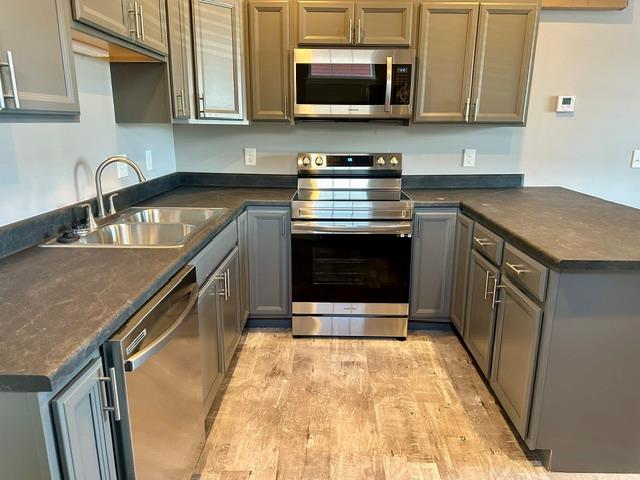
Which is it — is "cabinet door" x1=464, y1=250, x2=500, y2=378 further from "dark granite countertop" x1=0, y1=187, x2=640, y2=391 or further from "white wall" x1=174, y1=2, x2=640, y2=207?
"white wall" x1=174, y1=2, x2=640, y2=207

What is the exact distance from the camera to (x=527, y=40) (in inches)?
104

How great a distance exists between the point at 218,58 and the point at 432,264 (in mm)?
1795

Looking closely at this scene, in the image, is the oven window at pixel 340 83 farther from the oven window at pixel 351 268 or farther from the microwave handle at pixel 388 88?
the oven window at pixel 351 268

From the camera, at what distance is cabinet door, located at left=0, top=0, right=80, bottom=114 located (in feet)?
3.59

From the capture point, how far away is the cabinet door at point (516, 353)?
174cm

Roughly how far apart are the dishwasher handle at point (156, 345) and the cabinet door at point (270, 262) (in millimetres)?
1207

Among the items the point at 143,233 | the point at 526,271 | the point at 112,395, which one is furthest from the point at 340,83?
the point at 112,395

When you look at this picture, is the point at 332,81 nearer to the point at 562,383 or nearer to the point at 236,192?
the point at 236,192

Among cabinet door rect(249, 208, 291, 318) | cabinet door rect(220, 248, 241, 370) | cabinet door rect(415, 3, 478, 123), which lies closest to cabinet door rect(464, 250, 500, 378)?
cabinet door rect(415, 3, 478, 123)

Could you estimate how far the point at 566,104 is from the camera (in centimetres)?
303

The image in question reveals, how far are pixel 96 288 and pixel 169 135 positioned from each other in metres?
2.10

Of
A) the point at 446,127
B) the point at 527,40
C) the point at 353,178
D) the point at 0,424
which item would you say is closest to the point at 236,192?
the point at 353,178

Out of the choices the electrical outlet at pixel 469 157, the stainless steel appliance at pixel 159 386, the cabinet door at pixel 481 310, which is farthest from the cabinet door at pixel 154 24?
the electrical outlet at pixel 469 157

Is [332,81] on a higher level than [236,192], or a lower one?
higher
